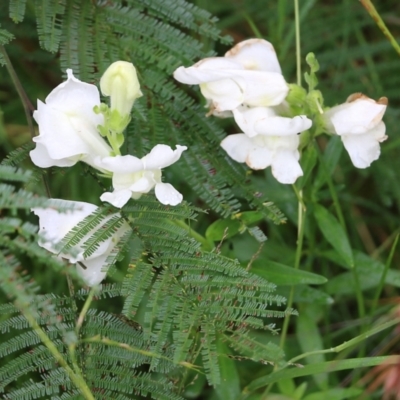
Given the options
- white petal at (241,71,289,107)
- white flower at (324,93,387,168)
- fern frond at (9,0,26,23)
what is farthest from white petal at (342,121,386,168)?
fern frond at (9,0,26,23)

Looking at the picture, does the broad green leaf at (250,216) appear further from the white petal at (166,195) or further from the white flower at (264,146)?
the white petal at (166,195)

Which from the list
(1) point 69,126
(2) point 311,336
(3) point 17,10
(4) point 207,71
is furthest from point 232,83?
(2) point 311,336

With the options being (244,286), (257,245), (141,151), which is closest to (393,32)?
(257,245)

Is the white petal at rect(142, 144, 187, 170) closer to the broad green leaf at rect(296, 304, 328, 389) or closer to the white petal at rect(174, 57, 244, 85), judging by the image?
the white petal at rect(174, 57, 244, 85)

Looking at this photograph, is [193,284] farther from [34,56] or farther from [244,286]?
[34,56]

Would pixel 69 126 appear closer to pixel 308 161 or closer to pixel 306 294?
pixel 308 161
